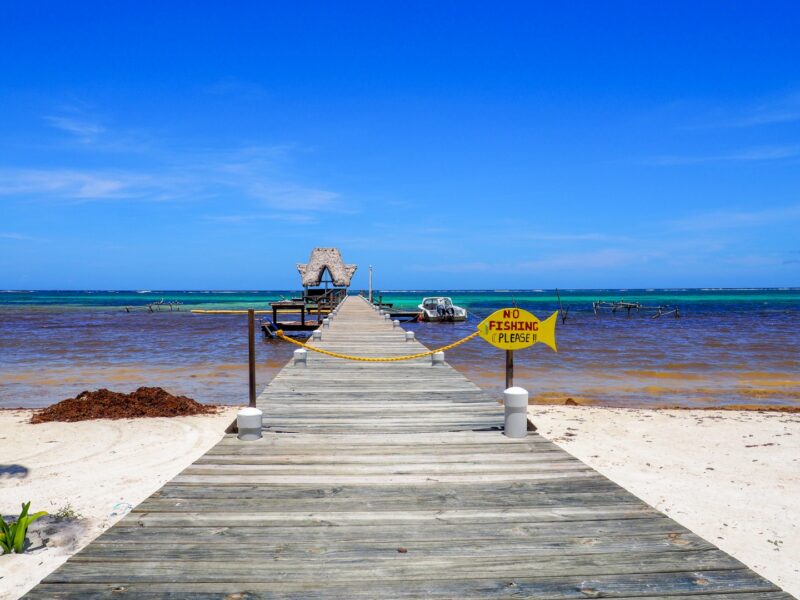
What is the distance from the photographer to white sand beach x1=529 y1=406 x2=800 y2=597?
5.76 metres

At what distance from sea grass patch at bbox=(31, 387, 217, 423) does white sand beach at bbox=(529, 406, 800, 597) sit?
→ 7754mm

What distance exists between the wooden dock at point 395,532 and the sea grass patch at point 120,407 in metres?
6.81

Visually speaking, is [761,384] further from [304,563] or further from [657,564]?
[304,563]

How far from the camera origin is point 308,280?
45.8 meters

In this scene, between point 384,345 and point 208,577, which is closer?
point 208,577

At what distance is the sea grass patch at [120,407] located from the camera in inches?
446

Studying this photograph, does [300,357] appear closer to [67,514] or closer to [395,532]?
[67,514]

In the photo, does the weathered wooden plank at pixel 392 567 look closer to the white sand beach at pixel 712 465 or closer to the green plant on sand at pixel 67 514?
the white sand beach at pixel 712 465

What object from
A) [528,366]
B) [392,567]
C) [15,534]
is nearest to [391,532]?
[392,567]

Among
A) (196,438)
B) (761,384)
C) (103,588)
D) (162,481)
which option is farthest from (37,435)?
(761,384)

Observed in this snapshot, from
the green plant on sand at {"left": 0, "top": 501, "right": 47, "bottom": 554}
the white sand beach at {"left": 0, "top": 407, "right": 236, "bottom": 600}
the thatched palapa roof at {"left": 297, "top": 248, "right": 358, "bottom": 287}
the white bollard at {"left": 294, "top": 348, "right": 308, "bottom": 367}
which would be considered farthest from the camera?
the thatched palapa roof at {"left": 297, "top": 248, "right": 358, "bottom": 287}

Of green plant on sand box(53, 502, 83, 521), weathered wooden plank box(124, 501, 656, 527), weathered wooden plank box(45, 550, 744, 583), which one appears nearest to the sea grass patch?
green plant on sand box(53, 502, 83, 521)

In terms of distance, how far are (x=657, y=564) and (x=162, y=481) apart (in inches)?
260

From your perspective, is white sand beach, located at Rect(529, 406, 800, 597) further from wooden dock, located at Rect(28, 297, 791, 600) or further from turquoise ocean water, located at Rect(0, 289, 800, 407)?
turquoise ocean water, located at Rect(0, 289, 800, 407)
